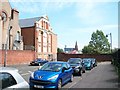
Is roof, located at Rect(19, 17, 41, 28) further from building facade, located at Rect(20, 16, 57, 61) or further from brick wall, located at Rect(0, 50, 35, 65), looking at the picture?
brick wall, located at Rect(0, 50, 35, 65)

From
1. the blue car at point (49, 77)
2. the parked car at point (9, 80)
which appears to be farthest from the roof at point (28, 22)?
the parked car at point (9, 80)

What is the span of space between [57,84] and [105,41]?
94.5 metres

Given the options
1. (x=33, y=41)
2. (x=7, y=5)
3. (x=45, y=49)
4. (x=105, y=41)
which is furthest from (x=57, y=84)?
(x=105, y=41)

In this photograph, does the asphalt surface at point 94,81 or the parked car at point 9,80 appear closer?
the parked car at point 9,80

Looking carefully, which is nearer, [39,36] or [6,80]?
[6,80]

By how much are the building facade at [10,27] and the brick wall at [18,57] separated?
264 centimetres

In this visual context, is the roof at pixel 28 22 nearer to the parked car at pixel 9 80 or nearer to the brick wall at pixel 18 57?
the brick wall at pixel 18 57

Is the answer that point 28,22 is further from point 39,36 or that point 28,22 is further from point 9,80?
point 9,80

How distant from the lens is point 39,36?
2436 inches

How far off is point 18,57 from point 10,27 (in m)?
7.78

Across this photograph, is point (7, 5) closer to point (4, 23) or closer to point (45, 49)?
point (4, 23)

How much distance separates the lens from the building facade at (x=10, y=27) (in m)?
45.5

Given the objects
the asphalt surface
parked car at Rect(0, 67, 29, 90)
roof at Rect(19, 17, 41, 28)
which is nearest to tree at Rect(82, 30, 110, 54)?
roof at Rect(19, 17, 41, 28)

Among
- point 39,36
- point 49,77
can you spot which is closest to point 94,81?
point 49,77
